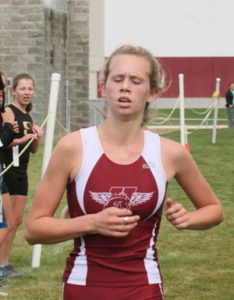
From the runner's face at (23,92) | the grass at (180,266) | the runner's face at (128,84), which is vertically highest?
the runner's face at (128,84)

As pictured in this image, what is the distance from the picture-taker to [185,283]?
7.12m

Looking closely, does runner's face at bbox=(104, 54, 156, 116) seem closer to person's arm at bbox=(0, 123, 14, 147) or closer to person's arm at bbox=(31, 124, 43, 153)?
person's arm at bbox=(0, 123, 14, 147)

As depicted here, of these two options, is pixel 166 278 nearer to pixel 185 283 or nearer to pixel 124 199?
pixel 185 283

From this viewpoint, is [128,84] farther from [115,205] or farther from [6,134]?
[6,134]

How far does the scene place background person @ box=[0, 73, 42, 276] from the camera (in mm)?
7297

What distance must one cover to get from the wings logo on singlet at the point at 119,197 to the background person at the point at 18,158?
425cm

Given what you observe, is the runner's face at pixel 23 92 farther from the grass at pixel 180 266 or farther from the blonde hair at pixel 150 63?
the blonde hair at pixel 150 63

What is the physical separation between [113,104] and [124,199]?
376 mm

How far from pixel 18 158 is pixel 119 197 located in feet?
14.6

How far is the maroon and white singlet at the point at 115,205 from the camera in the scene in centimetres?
301

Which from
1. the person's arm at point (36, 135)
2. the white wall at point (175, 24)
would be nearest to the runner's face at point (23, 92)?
the person's arm at point (36, 135)

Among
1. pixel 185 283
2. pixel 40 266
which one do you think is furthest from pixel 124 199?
pixel 40 266

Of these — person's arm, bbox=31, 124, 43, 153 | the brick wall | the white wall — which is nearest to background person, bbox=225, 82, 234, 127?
the brick wall

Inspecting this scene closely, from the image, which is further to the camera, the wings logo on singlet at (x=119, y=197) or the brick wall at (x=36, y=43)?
the brick wall at (x=36, y=43)
